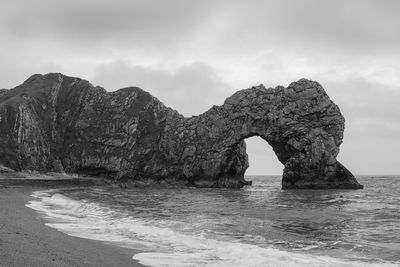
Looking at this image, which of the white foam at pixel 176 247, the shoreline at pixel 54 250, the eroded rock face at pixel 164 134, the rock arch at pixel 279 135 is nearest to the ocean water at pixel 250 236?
the white foam at pixel 176 247

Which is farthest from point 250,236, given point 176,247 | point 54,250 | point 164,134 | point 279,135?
point 164,134

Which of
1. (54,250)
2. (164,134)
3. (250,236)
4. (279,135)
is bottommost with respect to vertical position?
(250,236)

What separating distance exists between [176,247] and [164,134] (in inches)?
2755

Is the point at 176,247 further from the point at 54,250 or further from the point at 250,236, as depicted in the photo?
the point at 54,250

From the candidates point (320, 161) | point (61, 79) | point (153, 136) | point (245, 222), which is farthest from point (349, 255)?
point (61, 79)

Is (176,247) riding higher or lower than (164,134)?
lower

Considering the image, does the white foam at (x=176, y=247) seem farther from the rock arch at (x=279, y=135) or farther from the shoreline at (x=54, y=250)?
the rock arch at (x=279, y=135)

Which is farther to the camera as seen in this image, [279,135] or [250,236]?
[279,135]

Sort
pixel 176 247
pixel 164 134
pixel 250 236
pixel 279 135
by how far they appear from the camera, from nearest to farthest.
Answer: pixel 176 247, pixel 250 236, pixel 279 135, pixel 164 134

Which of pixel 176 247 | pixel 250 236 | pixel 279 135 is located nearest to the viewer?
pixel 176 247

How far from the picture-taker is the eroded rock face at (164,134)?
70.9m

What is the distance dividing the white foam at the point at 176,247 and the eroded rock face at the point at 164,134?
2130 inches

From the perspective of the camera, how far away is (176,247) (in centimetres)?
1366

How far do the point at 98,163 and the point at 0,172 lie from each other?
21.0 m
